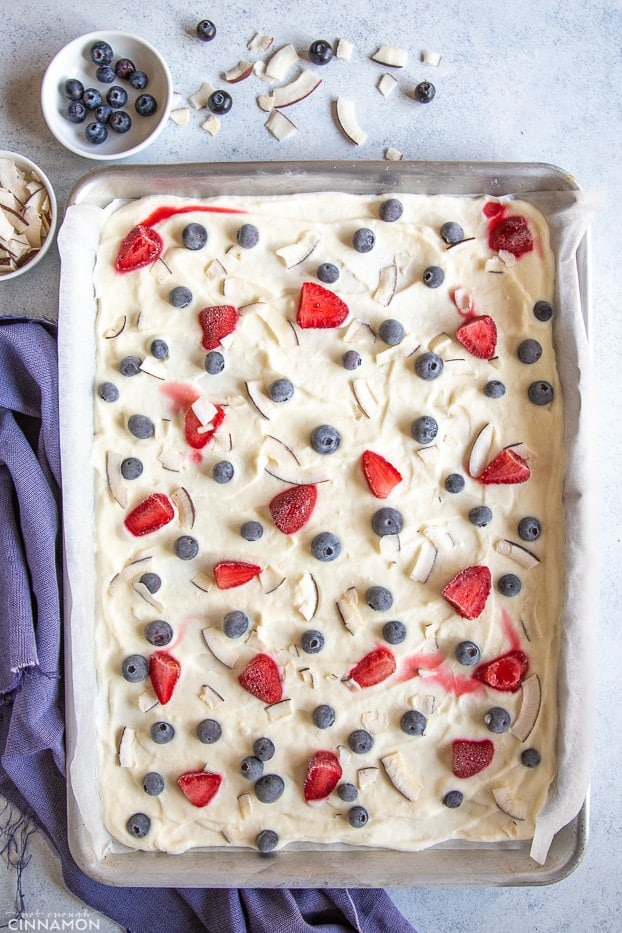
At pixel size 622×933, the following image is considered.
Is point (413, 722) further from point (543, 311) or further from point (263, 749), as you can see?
point (543, 311)

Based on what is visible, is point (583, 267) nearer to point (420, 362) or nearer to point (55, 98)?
point (420, 362)

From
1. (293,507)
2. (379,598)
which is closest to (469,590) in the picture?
(379,598)

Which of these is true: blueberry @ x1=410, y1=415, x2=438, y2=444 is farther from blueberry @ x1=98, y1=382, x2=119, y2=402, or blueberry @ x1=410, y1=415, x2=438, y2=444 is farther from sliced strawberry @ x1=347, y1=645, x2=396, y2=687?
blueberry @ x1=98, y1=382, x2=119, y2=402

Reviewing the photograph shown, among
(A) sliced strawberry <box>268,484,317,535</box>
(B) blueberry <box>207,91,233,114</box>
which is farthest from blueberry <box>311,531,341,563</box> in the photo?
(B) blueberry <box>207,91,233,114</box>

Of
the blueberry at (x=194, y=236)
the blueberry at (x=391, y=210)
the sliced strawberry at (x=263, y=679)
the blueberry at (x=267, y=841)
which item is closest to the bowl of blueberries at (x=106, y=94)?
the blueberry at (x=194, y=236)

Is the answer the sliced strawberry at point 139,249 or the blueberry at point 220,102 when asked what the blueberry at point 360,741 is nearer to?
the sliced strawberry at point 139,249

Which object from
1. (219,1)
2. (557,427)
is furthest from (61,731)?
(219,1)
